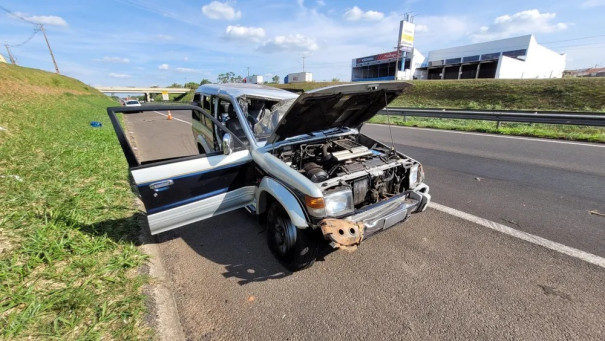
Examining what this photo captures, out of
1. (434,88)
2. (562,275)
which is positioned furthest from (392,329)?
(434,88)

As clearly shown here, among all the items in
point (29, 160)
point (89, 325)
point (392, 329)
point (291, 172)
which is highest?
point (291, 172)

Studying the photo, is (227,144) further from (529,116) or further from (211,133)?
(529,116)

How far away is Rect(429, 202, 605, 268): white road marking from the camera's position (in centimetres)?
280

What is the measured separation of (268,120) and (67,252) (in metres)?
2.77

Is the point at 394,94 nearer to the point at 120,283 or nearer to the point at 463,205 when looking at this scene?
the point at 463,205

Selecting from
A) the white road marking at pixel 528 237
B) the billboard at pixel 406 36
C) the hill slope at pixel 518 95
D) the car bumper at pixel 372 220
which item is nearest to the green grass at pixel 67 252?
the car bumper at pixel 372 220

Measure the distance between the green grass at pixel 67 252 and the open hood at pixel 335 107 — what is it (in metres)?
2.13

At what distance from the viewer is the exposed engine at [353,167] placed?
279cm

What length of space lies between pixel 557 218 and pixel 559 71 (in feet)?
251

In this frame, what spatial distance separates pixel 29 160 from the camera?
514cm

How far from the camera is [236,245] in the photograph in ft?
10.8

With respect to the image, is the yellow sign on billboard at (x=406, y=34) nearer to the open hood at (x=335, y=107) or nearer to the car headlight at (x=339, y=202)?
the open hood at (x=335, y=107)

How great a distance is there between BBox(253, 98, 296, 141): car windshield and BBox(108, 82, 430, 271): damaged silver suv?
0.10 feet

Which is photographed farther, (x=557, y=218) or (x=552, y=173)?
(x=552, y=173)
